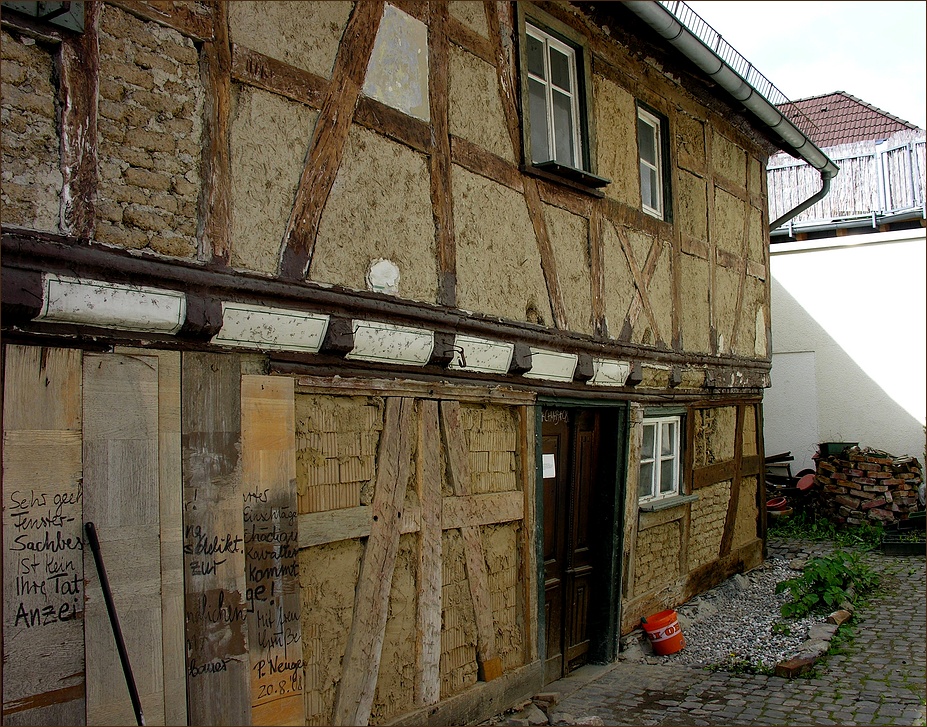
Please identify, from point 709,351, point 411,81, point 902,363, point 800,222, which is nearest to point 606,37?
point 411,81

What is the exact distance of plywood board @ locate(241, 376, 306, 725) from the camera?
3588 millimetres

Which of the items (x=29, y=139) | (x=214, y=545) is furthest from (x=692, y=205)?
(x=29, y=139)

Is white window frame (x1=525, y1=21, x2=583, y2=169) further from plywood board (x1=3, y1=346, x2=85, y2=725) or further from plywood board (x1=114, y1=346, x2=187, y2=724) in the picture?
plywood board (x1=3, y1=346, x2=85, y2=725)

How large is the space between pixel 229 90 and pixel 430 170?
1.40 meters

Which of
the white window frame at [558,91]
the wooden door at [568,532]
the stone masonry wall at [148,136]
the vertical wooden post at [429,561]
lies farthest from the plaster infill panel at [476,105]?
the wooden door at [568,532]

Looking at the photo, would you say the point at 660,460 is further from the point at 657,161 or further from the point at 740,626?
the point at 657,161

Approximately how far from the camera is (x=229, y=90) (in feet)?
11.9

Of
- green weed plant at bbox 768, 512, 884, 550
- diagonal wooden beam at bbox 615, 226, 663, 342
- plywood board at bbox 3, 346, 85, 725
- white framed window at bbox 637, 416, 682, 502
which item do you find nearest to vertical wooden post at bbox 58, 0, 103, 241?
plywood board at bbox 3, 346, 85, 725

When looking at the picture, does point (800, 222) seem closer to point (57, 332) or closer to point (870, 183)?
point (870, 183)

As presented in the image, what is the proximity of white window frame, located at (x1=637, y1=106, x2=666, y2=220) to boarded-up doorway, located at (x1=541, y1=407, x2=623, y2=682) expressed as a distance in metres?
2.01

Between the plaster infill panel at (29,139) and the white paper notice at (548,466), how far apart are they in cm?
388

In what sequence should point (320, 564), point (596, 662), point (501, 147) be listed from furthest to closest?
point (596, 662)
point (501, 147)
point (320, 564)

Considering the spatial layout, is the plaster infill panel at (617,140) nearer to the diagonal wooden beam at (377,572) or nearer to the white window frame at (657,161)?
the white window frame at (657,161)

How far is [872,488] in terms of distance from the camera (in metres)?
11.5
